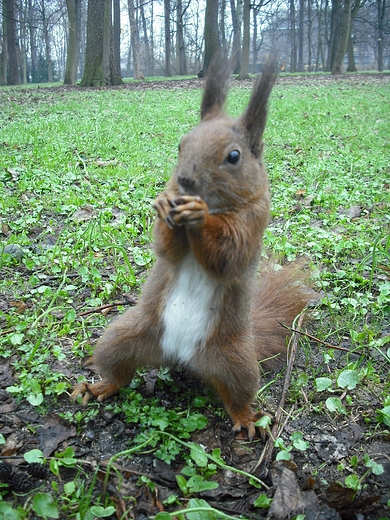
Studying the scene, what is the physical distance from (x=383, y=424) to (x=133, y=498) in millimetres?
994

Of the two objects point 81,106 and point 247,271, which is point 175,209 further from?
point 81,106

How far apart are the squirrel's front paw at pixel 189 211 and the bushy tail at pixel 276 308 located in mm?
855

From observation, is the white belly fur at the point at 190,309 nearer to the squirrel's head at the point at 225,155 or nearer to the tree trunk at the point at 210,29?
the squirrel's head at the point at 225,155

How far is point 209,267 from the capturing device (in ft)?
5.31

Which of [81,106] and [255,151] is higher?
[81,106]

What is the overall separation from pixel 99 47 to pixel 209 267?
1409cm

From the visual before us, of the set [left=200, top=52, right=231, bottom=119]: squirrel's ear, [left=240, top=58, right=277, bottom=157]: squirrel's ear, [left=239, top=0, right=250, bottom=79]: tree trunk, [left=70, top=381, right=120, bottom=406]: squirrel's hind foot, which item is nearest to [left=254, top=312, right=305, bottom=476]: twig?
[left=70, top=381, right=120, bottom=406]: squirrel's hind foot

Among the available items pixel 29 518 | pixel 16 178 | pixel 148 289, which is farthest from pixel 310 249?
pixel 16 178

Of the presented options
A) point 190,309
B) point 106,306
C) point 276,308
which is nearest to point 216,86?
point 190,309

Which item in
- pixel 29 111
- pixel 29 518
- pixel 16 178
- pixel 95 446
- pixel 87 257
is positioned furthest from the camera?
pixel 29 111

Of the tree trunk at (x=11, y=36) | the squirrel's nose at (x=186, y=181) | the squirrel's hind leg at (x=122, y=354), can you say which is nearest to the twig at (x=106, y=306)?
the squirrel's hind leg at (x=122, y=354)

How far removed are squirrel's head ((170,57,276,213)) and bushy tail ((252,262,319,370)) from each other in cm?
72

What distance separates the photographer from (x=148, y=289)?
190cm

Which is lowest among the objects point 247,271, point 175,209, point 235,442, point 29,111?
point 235,442
